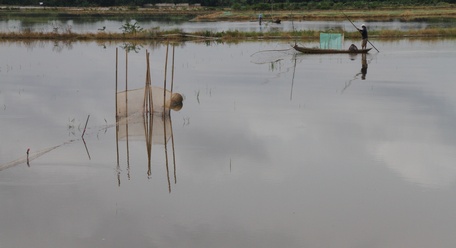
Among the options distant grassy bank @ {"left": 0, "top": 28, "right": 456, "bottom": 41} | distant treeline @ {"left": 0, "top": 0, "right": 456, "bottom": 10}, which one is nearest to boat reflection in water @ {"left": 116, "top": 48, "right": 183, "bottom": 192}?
distant grassy bank @ {"left": 0, "top": 28, "right": 456, "bottom": 41}

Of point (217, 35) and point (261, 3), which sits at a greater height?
point (261, 3)

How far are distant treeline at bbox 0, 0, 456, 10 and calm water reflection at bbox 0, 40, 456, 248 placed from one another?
3846cm

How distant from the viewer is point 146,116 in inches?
348

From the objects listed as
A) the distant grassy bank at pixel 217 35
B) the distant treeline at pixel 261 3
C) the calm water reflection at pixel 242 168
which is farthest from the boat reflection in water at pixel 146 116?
the distant treeline at pixel 261 3

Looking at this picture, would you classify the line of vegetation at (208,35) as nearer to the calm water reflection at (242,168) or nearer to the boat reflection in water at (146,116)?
the calm water reflection at (242,168)

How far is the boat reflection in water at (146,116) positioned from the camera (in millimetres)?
7961

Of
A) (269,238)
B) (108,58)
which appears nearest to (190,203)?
(269,238)

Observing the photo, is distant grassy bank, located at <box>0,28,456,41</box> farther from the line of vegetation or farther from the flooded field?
the flooded field

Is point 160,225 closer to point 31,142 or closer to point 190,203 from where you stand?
point 190,203

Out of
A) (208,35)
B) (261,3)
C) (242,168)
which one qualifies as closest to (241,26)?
(208,35)

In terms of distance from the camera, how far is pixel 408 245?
15.5 feet

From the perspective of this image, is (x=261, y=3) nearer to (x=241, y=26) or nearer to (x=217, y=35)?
(x=241, y=26)

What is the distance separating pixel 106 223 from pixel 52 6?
6138cm

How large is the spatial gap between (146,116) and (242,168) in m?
2.51
